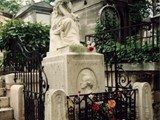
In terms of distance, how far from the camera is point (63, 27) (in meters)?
5.63

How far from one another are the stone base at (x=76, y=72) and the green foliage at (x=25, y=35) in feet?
10.5

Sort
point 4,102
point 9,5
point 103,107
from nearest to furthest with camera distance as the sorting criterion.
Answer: point 103,107 → point 4,102 → point 9,5

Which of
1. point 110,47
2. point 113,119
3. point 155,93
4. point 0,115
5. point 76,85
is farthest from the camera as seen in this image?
point 110,47

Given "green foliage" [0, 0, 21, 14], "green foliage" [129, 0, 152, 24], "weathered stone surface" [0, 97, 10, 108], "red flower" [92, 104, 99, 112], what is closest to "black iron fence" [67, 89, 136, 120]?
"red flower" [92, 104, 99, 112]

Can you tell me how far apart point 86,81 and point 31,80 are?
1.22 metres

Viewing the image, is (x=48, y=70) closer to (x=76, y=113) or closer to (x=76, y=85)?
(x=76, y=85)

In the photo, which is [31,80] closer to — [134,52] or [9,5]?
[134,52]

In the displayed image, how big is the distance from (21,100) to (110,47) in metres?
3.43

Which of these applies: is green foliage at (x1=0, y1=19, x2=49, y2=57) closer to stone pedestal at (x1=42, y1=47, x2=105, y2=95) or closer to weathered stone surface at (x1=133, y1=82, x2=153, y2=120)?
stone pedestal at (x1=42, y1=47, x2=105, y2=95)

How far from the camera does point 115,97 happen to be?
192 inches

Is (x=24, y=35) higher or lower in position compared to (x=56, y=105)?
higher

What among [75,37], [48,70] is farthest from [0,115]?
[75,37]

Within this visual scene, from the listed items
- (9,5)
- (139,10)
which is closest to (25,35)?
(139,10)

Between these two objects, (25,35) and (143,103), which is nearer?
(143,103)
